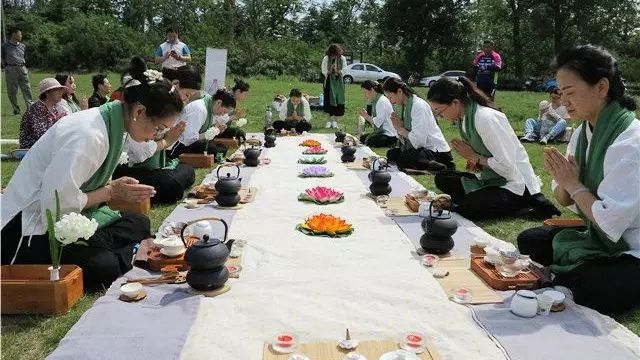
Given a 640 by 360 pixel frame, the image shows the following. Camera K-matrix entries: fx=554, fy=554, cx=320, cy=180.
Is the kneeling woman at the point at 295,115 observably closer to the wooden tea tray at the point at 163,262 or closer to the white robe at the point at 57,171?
the wooden tea tray at the point at 163,262

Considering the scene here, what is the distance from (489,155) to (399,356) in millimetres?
2985

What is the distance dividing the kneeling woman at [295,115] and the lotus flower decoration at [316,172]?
3.83 m

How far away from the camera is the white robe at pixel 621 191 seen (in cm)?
281

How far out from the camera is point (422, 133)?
695cm

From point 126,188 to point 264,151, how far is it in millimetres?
4794

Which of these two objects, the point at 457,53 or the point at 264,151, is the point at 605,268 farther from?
the point at 457,53

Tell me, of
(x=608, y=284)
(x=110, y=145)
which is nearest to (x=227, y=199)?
(x=110, y=145)

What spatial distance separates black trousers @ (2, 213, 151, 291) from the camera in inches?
125

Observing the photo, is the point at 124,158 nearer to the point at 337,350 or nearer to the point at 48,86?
the point at 48,86

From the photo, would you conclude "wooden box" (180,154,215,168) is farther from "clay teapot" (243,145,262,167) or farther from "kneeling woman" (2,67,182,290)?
"kneeling woman" (2,67,182,290)

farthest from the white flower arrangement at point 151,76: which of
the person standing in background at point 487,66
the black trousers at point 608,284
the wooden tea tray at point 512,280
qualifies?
the person standing in background at point 487,66

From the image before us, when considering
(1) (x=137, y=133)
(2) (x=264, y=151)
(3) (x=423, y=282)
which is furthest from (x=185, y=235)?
(2) (x=264, y=151)

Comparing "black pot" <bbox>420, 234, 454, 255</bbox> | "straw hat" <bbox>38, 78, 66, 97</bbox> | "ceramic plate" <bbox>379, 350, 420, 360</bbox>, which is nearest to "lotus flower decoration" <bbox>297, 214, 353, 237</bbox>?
"black pot" <bbox>420, 234, 454, 255</bbox>

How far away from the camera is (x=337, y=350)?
2453 millimetres
